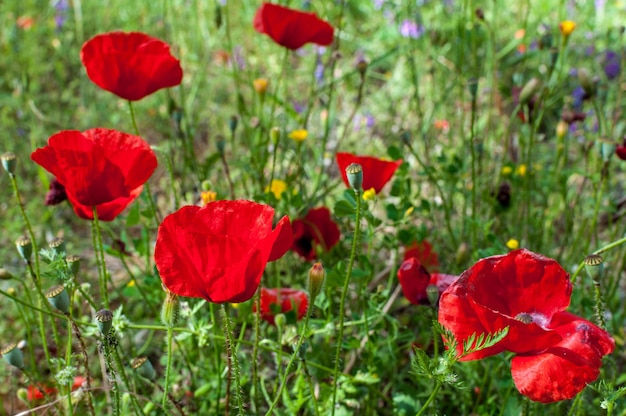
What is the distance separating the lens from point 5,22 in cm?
391

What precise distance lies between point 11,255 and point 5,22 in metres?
1.84

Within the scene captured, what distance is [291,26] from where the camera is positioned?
6.12 ft

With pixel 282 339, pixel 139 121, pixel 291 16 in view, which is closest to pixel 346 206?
pixel 282 339

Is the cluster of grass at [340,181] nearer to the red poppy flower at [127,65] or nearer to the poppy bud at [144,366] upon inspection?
the poppy bud at [144,366]

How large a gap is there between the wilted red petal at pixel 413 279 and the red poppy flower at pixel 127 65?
0.64 meters

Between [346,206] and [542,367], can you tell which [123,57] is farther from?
[542,367]

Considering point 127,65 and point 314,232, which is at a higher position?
point 127,65

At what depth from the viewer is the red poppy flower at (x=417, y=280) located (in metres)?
1.32

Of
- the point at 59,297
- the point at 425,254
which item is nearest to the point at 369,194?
the point at 425,254

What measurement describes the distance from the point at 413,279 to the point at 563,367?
409 millimetres

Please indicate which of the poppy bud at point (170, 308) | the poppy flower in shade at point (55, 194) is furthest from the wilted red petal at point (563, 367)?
the poppy flower in shade at point (55, 194)

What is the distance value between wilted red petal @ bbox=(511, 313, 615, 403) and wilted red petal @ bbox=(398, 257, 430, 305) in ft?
1.09

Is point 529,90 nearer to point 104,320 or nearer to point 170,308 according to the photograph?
point 170,308

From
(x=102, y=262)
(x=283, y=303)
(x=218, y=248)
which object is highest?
(x=218, y=248)
